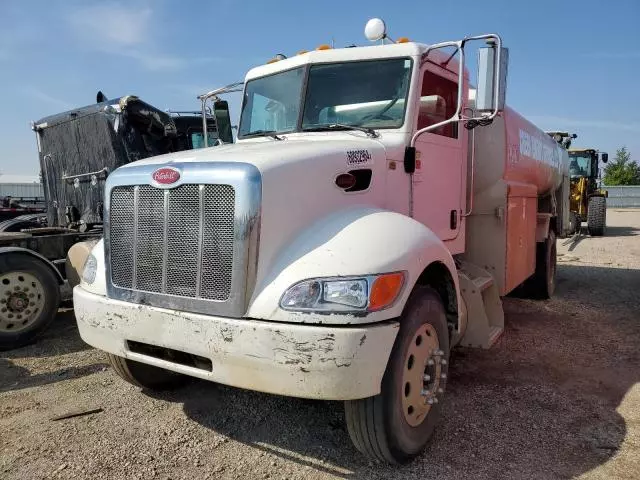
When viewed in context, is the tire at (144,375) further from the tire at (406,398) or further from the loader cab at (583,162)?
the loader cab at (583,162)

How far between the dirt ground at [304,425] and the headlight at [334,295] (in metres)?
1.05

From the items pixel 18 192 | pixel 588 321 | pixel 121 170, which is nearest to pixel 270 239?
pixel 121 170

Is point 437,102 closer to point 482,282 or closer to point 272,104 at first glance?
point 272,104

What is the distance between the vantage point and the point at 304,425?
11.2 ft

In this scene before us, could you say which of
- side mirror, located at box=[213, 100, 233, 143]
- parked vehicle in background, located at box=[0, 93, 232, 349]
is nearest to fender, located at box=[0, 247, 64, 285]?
parked vehicle in background, located at box=[0, 93, 232, 349]

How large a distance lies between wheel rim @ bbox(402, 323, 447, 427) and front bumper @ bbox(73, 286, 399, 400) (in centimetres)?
40

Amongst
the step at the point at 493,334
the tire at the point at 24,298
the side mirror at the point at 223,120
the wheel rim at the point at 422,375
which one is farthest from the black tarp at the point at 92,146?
the wheel rim at the point at 422,375

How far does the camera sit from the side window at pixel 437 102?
389 centimetres

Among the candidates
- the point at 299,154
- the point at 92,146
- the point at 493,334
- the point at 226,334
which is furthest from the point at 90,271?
the point at 92,146

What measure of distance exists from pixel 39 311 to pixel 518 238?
5.10 m

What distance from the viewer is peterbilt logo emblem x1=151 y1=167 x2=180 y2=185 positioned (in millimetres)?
2828

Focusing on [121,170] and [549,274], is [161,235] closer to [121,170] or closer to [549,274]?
[121,170]

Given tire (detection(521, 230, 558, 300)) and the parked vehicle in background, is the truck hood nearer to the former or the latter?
the parked vehicle in background

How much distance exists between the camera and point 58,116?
735 centimetres
